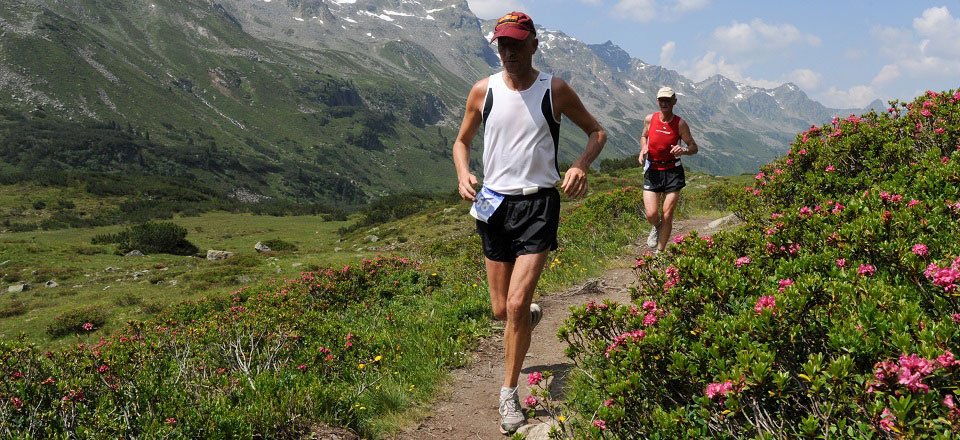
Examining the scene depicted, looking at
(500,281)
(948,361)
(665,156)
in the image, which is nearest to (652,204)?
(665,156)

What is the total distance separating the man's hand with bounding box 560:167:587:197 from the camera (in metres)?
4.54

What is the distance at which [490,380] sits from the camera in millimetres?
6188

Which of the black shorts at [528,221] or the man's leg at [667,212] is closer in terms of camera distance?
the black shorts at [528,221]

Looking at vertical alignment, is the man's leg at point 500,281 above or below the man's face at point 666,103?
below

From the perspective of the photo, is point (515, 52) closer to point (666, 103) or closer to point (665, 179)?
point (666, 103)

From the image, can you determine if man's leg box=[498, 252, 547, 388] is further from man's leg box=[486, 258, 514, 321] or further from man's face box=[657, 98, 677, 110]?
man's face box=[657, 98, 677, 110]

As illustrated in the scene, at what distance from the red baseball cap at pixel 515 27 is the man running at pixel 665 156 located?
523 centimetres

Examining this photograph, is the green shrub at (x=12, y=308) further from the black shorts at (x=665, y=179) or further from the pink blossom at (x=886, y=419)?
the pink blossom at (x=886, y=419)

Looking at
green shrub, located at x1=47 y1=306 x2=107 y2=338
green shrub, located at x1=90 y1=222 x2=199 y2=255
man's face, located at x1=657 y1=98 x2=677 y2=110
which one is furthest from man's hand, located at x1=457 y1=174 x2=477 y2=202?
green shrub, located at x1=90 y1=222 x2=199 y2=255

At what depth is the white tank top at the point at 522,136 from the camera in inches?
180

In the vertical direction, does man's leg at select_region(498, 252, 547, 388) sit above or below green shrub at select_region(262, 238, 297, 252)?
above

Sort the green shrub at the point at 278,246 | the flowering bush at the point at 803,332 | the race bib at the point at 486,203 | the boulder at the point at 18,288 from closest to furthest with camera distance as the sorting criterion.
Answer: the flowering bush at the point at 803,332 → the race bib at the point at 486,203 → the boulder at the point at 18,288 → the green shrub at the point at 278,246

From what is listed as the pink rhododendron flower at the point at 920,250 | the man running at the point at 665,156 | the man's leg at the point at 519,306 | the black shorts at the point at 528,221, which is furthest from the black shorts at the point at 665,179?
the pink rhododendron flower at the point at 920,250

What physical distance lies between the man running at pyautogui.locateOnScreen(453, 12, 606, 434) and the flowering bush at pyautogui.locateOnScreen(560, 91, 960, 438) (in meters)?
0.54
